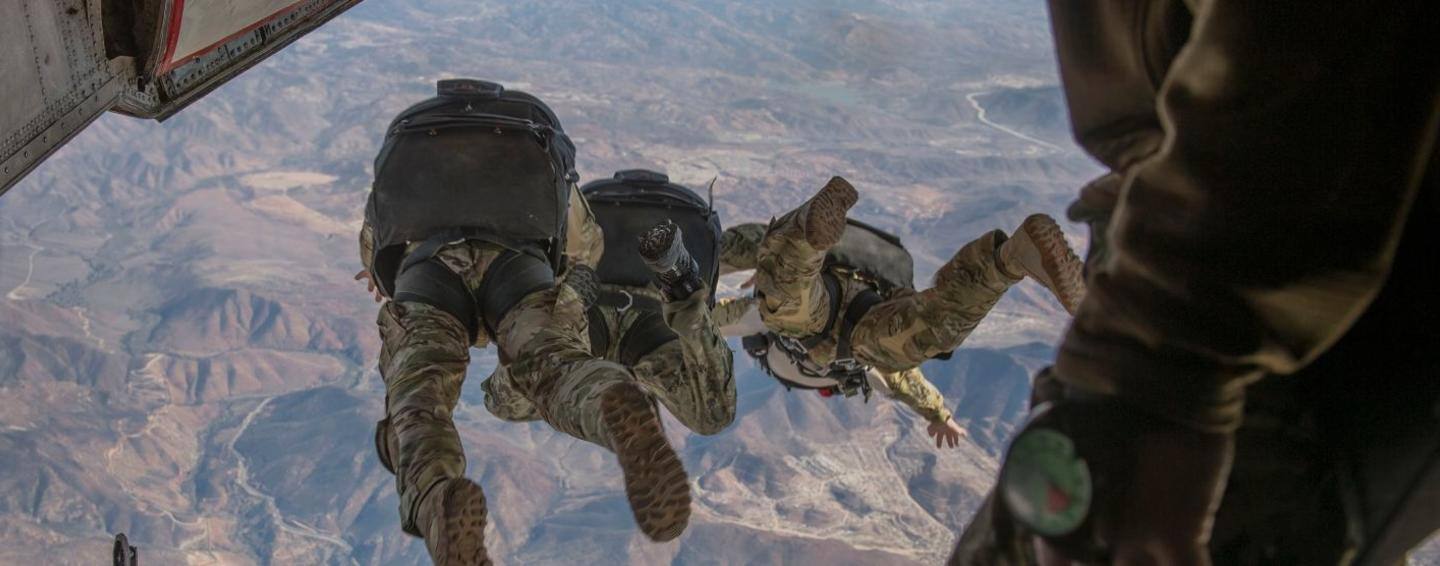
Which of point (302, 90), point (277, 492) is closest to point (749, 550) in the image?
point (277, 492)

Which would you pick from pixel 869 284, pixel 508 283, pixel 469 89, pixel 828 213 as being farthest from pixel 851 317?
pixel 469 89

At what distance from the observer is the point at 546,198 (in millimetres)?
5996

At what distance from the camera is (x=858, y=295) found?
24.9 ft

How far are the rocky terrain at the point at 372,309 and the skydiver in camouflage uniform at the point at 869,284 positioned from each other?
4308 centimetres

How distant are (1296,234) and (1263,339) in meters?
0.15

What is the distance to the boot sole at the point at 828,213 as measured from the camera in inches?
247

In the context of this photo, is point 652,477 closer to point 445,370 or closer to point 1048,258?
point 445,370

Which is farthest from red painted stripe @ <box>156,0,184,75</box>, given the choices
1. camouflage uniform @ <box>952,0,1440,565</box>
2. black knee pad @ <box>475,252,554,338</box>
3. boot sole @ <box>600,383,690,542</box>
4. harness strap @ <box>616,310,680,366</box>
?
camouflage uniform @ <box>952,0,1440,565</box>

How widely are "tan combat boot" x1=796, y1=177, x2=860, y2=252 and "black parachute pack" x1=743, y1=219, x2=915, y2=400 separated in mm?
1067

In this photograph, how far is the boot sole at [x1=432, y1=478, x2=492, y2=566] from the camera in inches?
155

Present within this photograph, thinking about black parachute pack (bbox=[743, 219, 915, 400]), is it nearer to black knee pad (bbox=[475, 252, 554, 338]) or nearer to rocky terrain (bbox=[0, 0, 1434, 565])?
black knee pad (bbox=[475, 252, 554, 338])

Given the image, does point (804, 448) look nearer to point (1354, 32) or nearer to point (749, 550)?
point (749, 550)

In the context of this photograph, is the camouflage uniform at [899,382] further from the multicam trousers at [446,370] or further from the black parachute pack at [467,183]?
the multicam trousers at [446,370]

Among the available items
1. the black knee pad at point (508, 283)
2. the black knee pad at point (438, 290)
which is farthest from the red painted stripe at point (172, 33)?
the black knee pad at point (508, 283)
